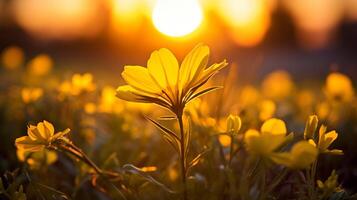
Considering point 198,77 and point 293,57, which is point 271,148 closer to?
point 198,77

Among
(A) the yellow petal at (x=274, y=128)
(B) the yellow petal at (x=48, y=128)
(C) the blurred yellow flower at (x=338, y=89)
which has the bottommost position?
(C) the blurred yellow flower at (x=338, y=89)

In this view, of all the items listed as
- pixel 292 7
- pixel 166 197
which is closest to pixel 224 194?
pixel 166 197

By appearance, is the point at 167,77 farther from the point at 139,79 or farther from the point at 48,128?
the point at 48,128

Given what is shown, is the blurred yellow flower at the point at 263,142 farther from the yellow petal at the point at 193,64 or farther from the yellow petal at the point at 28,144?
the yellow petal at the point at 28,144

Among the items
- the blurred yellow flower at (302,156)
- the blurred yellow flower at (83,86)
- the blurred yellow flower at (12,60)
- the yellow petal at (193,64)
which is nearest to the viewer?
the blurred yellow flower at (302,156)

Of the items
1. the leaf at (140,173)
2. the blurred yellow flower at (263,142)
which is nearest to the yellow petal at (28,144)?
the leaf at (140,173)

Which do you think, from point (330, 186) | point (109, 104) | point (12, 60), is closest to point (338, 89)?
point (109, 104)

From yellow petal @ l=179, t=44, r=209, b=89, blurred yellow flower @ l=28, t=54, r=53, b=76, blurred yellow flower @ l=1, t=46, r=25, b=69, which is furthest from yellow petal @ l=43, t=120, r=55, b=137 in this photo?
blurred yellow flower @ l=1, t=46, r=25, b=69

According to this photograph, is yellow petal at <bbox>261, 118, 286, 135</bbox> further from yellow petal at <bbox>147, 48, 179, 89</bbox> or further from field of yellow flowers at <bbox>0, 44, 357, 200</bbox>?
yellow petal at <bbox>147, 48, 179, 89</bbox>
